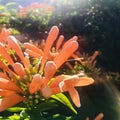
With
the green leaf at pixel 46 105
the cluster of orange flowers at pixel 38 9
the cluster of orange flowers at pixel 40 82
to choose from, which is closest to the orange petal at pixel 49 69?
the cluster of orange flowers at pixel 40 82

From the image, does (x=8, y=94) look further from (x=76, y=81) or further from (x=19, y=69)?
(x=76, y=81)

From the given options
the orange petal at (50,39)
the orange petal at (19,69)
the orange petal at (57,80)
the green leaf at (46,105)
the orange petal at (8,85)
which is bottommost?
the green leaf at (46,105)

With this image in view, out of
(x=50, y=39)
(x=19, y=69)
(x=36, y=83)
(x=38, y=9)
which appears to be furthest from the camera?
(x=38, y=9)

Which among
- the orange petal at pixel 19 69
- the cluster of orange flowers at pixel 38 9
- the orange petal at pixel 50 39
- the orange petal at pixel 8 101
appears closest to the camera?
the orange petal at pixel 8 101

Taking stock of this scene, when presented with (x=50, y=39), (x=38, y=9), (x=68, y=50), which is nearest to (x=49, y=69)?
(x=68, y=50)

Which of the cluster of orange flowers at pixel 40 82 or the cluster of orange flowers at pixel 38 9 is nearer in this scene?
the cluster of orange flowers at pixel 40 82

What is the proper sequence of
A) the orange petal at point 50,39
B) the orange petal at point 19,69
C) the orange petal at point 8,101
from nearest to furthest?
the orange petal at point 8,101
the orange petal at point 19,69
the orange petal at point 50,39

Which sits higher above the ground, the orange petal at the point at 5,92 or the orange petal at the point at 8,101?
the orange petal at the point at 5,92

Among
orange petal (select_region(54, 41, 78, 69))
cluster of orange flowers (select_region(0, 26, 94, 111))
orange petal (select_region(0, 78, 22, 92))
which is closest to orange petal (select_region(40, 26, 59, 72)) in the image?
cluster of orange flowers (select_region(0, 26, 94, 111))

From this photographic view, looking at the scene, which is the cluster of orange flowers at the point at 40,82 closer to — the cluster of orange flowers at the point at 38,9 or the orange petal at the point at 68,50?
the orange petal at the point at 68,50

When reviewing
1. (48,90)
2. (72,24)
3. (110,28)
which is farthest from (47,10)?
(48,90)
